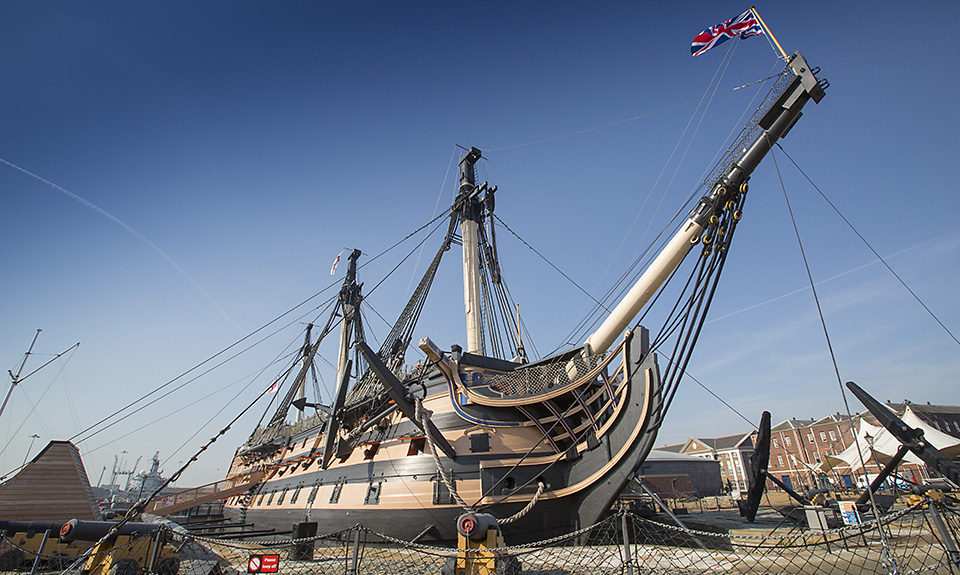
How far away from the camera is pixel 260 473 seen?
26.3 m

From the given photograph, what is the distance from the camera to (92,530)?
7.26 meters

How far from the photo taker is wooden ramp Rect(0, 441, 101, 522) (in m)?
14.5

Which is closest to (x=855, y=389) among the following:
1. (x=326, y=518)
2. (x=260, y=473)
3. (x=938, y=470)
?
(x=938, y=470)

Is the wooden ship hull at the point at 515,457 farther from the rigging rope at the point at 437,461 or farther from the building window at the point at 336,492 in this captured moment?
the building window at the point at 336,492

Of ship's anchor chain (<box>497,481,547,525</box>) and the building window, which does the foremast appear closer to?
ship's anchor chain (<box>497,481,547,525</box>)

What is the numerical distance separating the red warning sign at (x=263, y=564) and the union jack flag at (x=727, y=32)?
40.4ft

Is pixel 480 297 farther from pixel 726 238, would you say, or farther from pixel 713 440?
pixel 713 440

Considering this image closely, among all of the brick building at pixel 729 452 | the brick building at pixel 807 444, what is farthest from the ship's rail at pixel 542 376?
the brick building at pixel 729 452

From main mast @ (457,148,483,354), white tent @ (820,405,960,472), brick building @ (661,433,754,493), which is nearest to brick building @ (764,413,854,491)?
brick building @ (661,433,754,493)

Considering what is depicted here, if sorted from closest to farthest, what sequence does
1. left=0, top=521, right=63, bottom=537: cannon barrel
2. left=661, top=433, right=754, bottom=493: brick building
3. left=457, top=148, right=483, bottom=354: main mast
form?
left=0, top=521, right=63, bottom=537: cannon barrel, left=457, top=148, right=483, bottom=354: main mast, left=661, top=433, right=754, bottom=493: brick building

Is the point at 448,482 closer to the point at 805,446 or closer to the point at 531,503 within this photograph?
the point at 531,503

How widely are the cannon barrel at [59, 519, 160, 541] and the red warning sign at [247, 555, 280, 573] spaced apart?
1.79m

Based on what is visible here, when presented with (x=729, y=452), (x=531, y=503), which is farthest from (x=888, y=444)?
(x=729, y=452)

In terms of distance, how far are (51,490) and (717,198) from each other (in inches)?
882
